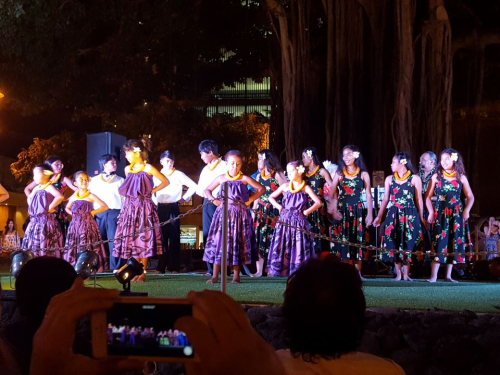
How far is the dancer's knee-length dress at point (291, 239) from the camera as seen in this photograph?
9.71 meters

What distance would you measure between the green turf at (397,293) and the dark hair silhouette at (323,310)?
404cm

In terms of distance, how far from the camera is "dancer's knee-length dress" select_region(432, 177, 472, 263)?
9648 mm

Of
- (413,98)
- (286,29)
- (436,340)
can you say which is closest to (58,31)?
(286,29)

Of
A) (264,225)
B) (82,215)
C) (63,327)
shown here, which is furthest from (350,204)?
(63,327)

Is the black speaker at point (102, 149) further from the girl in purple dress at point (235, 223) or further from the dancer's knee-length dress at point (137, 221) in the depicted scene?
the girl in purple dress at point (235, 223)

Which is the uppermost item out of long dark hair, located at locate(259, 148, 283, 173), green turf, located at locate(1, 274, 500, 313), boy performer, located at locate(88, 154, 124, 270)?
long dark hair, located at locate(259, 148, 283, 173)

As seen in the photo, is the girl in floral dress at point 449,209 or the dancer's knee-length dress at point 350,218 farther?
the dancer's knee-length dress at point 350,218

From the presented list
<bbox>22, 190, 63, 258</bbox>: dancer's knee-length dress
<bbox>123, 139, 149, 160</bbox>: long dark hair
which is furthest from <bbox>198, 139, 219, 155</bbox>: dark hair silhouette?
<bbox>22, 190, 63, 258</bbox>: dancer's knee-length dress

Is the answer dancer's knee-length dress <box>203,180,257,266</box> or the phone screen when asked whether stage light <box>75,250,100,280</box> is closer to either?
dancer's knee-length dress <box>203,180,257,266</box>

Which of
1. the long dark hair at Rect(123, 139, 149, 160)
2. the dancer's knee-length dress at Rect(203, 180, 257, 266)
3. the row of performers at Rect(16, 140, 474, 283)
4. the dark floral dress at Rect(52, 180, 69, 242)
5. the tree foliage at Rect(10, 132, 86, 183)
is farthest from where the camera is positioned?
the tree foliage at Rect(10, 132, 86, 183)

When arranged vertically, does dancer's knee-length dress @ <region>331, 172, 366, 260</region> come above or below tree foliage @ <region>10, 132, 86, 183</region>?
below

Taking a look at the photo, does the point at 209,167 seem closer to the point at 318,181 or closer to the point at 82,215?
the point at 318,181

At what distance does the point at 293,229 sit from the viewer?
32.0 ft

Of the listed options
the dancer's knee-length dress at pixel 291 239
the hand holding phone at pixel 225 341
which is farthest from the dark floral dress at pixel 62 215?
the hand holding phone at pixel 225 341
